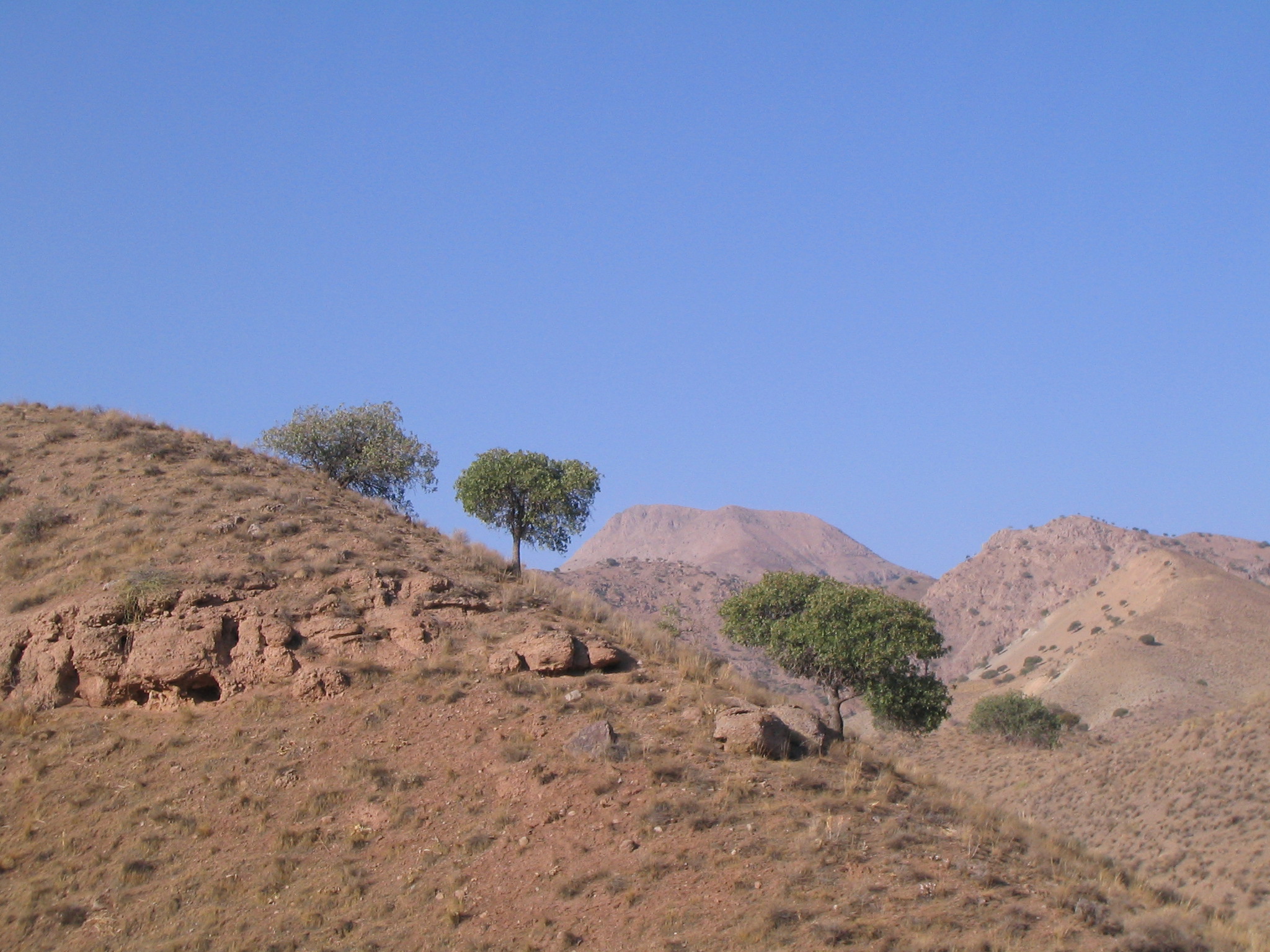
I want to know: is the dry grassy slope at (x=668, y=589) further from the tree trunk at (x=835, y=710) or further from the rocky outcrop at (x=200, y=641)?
the rocky outcrop at (x=200, y=641)

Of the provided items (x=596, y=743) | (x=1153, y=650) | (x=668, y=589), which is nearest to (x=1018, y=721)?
(x=1153, y=650)

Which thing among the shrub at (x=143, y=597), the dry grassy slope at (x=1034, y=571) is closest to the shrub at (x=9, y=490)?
the shrub at (x=143, y=597)

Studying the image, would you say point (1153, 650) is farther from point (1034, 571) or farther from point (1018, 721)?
point (1034, 571)

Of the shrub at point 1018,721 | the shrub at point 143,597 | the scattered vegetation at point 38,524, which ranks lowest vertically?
the shrub at point 1018,721

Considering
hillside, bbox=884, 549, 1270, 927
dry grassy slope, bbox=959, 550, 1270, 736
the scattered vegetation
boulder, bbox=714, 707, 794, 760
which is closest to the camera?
boulder, bbox=714, 707, 794, 760

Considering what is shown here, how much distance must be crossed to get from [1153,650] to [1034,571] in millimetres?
63481

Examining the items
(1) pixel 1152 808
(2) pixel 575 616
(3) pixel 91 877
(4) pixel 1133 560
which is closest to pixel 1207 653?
(4) pixel 1133 560

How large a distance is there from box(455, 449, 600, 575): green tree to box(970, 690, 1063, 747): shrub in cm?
4107

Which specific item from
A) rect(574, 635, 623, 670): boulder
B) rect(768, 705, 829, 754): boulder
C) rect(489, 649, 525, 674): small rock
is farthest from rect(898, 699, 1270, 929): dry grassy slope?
rect(489, 649, 525, 674): small rock

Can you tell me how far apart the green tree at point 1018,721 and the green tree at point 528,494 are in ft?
134

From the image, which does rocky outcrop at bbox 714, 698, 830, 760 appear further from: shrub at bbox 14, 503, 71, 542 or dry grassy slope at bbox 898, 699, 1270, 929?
shrub at bbox 14, 503, 71, 542

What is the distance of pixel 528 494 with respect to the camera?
31266 mm

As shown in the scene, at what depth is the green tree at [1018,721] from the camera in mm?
61875

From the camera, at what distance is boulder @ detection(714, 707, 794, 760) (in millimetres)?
17734
